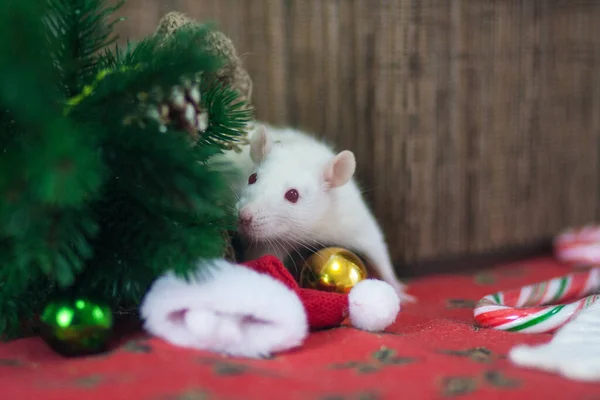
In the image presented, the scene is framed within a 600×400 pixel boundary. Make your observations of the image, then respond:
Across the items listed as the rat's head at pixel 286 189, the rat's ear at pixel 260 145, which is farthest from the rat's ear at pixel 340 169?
the rat's ear at pixel 260 145

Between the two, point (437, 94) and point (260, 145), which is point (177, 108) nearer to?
point (260, 145)

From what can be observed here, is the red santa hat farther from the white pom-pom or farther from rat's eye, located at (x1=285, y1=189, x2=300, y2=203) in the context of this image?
rat's eye, located at (x1=285, y1=189, x2=300, y2=203)

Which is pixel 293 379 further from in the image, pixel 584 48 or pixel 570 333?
pixel 584 48

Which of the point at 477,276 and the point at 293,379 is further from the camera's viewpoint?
the point at 477,276

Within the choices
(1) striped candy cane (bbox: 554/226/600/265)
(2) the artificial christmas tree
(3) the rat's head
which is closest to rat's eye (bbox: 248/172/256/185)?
(3) the rat's head

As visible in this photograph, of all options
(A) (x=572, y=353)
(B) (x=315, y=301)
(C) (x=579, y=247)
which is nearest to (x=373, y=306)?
(B) (x=315, y=301)

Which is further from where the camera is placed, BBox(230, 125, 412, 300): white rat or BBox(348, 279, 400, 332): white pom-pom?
BBox(230, 125, 412, 300): white rat

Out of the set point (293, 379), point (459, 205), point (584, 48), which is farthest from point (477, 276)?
point (293, 379)
